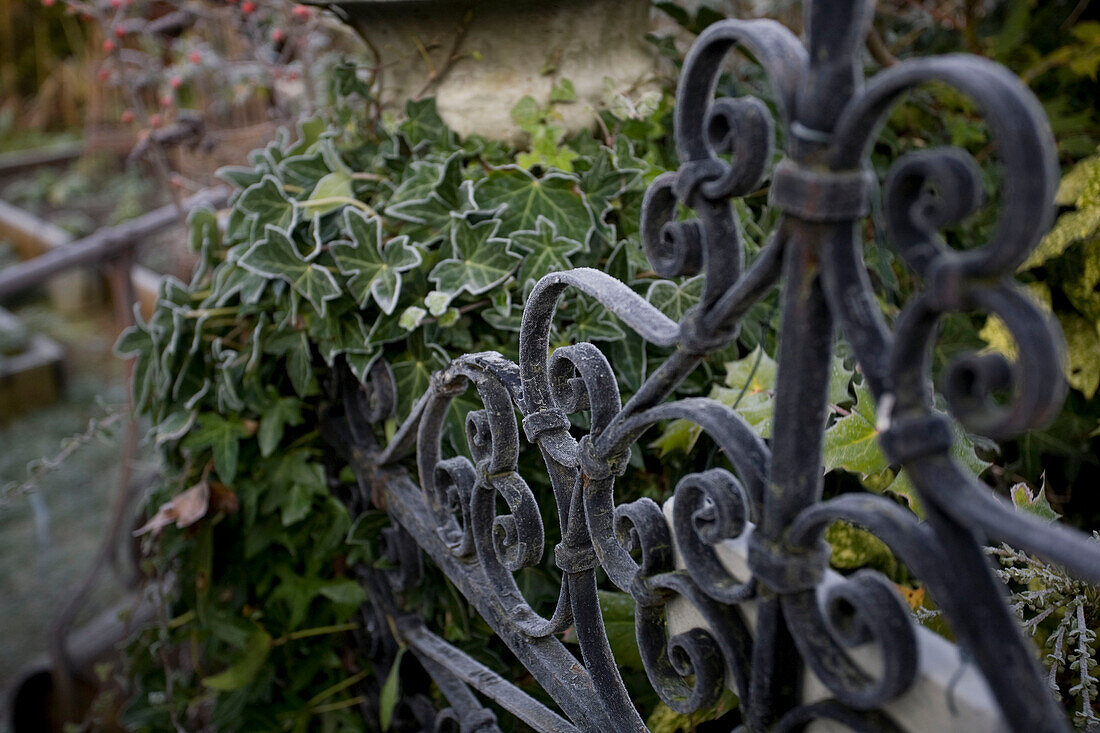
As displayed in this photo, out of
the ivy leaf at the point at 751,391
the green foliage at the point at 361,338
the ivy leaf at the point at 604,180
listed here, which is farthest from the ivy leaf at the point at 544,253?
the ivy leaf at the point at 751,391

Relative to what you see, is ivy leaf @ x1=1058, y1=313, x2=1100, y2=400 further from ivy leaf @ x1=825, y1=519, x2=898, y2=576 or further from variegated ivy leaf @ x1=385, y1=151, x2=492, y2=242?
variegated ivy leaf @ x1=385, y1=151, x2=492, y2=242

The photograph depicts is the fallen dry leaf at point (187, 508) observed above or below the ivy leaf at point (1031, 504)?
below

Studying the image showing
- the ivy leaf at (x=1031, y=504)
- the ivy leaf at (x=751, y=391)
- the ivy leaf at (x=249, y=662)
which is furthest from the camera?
the ivy leaf at (x=249, y=662)

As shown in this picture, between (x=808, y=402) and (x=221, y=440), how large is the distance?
0.95 m

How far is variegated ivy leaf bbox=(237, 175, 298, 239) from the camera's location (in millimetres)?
1146

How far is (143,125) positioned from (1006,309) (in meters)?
1.79

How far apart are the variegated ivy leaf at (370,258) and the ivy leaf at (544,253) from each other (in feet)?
0.45

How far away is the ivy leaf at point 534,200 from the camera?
1073 millimetres

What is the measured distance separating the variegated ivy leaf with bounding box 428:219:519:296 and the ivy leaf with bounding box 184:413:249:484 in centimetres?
39

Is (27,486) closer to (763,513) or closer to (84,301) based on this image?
(763,513)

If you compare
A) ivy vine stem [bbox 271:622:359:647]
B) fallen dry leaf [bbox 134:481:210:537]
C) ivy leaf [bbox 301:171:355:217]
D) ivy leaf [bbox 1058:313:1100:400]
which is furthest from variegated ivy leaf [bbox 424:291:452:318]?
ivy leaf [bbox 1058:313:1100:400]

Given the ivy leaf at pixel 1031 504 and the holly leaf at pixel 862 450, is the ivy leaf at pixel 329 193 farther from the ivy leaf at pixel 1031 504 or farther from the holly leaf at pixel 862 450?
the ivy leaf at pixel 1031 504

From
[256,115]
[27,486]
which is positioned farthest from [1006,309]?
[256,115]

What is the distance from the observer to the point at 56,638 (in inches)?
75.4
